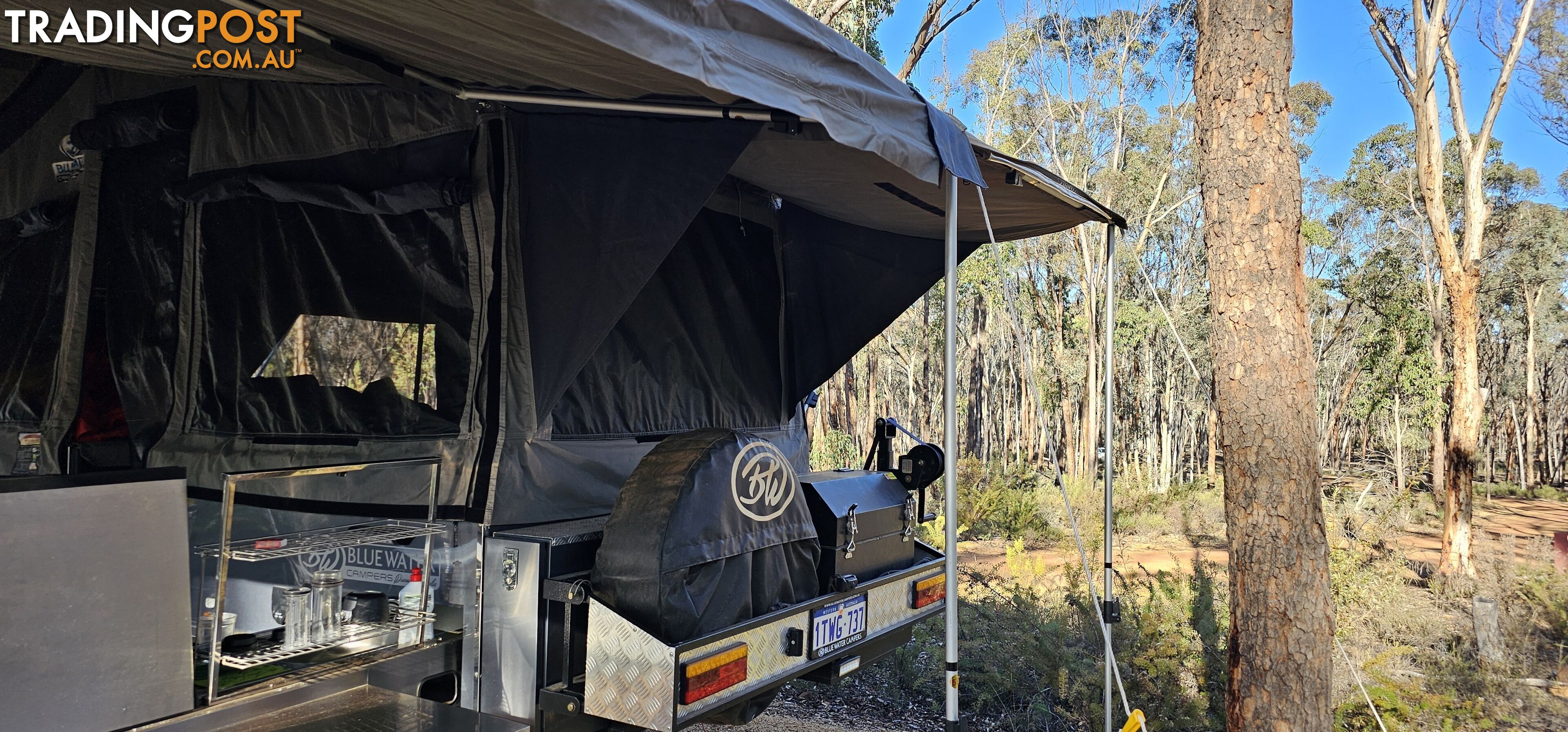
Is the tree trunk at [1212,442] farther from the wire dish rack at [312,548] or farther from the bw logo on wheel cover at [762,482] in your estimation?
the wire dish rack at [312,548]

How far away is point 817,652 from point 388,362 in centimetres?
168

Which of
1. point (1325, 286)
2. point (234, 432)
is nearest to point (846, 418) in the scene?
point (1325, 286)

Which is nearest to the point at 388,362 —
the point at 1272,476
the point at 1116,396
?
the point at 1272,476

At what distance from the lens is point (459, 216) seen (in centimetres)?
300

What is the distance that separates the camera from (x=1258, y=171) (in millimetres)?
4438

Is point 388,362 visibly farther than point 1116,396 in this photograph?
No

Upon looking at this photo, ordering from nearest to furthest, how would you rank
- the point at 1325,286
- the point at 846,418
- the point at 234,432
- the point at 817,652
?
1. the point at 817,652
2. the point at 234,432
3. the point at 846,418
4. the point at 1325,286

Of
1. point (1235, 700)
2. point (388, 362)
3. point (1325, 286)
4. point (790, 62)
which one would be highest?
point (1325, 286)

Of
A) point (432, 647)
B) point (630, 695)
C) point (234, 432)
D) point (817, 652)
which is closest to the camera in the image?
point (630, 695)

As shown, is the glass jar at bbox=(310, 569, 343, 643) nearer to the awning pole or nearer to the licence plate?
the licence plate

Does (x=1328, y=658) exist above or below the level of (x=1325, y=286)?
below

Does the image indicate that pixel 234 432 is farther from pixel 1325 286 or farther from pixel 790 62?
pixel 1325 286

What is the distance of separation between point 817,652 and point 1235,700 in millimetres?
2608

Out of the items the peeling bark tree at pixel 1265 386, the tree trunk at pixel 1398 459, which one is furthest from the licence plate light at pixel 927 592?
the tree trunk at pixel 1398 459
